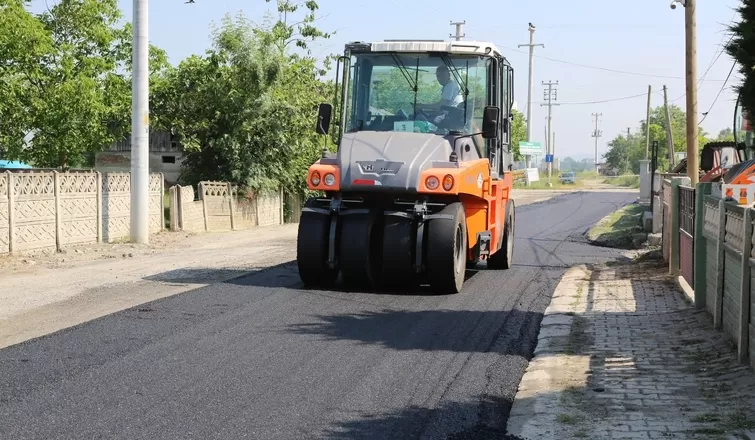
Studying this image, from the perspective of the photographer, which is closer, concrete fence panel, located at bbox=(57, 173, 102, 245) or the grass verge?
concrete fence panel, located at bbox=(57, 173, 102, 245)

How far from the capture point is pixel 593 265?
60.2ft

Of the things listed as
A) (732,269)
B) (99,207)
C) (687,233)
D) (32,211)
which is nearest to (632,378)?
(732,269)

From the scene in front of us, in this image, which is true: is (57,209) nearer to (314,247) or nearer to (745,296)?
(314,247)

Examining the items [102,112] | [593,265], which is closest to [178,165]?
[102,112]

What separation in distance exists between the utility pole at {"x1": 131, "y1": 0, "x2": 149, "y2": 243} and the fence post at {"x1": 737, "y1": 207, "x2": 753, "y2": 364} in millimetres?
14851

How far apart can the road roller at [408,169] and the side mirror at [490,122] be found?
0.02 meters

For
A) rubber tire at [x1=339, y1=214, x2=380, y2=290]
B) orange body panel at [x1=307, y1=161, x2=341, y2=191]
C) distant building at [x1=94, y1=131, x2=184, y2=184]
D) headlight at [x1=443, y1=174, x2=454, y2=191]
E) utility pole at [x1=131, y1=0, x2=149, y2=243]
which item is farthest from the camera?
distant building at [x1=94, y1=131, x2=184, y2=184]

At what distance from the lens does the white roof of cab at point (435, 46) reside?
13.8m

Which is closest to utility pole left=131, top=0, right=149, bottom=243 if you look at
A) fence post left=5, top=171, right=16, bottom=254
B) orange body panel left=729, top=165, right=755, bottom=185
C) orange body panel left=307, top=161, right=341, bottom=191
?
fence post left=5, top=171, right=16, bottom=254

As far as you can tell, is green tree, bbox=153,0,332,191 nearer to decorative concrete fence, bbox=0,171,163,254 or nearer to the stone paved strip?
decorative concrete fence, bbox=0,171,163,254

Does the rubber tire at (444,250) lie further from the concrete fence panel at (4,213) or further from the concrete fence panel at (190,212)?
the concrete fence panel at (190,212)

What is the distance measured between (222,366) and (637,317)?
215 inches

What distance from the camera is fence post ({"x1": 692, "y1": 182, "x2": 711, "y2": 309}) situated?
1166 cm

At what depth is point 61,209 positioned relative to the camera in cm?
1892
